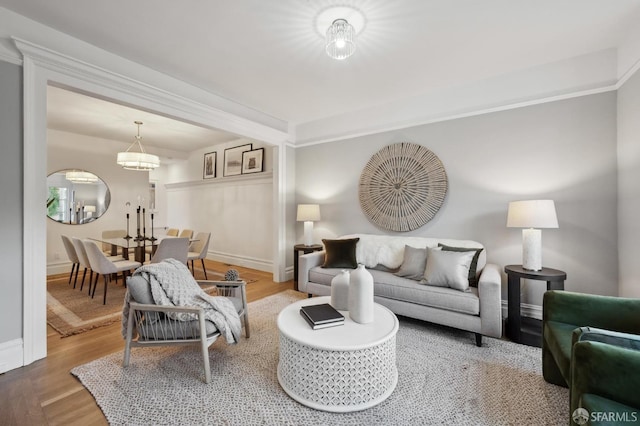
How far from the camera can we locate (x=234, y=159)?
5773 mm

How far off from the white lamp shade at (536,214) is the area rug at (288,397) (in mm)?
1076

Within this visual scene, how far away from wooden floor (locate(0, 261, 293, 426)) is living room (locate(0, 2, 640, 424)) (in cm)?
19

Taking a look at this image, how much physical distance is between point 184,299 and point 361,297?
4.39 ft

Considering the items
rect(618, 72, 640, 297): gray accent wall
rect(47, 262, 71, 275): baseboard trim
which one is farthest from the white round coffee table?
rect(47, 262, 71, 275): baseboard trim

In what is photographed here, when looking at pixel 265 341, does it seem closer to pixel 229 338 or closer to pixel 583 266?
pixel 229 338

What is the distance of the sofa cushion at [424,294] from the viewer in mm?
2438

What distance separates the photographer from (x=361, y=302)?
188cm

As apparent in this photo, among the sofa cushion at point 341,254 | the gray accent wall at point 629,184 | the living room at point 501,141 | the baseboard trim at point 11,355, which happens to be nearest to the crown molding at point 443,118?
the living room at point 501,141

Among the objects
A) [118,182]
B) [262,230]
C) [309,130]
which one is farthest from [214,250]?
[309,130]

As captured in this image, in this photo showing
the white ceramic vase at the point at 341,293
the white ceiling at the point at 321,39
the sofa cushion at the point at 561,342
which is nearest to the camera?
the sofa cushion at the point at 561,342

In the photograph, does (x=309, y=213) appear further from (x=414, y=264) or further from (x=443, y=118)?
(x=443, y=118)

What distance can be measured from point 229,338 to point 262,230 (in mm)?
3472

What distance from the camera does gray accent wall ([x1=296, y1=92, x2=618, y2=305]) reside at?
Result: 2.56 m

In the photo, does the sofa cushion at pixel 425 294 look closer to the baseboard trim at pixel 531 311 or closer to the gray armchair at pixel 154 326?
the baseboard trim at pixel 531 311
